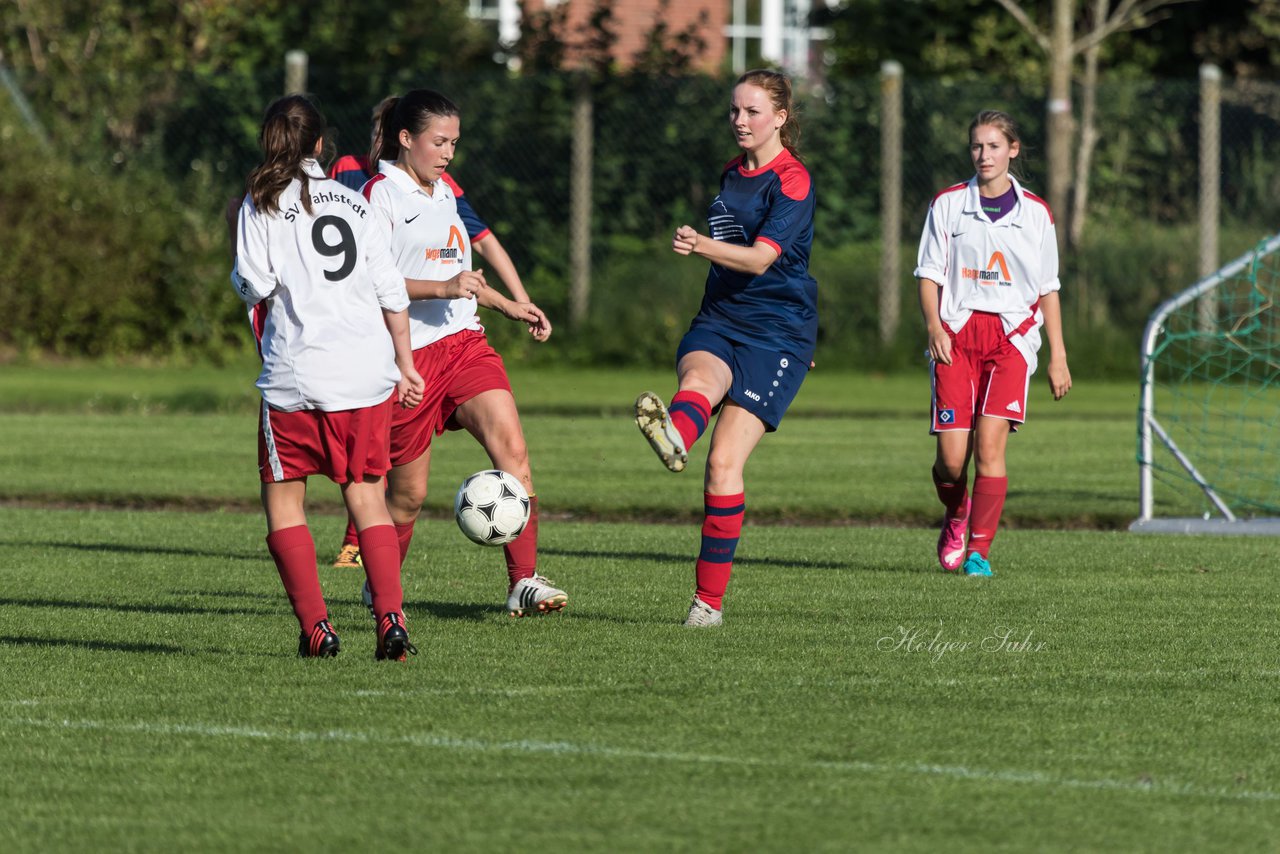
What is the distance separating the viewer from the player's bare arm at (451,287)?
6828 mm

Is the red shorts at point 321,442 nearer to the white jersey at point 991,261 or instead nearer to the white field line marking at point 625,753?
the white field line marking at point 625,753

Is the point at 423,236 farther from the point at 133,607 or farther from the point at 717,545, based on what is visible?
the point at 133,607

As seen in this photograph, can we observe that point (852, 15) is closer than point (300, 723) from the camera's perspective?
No

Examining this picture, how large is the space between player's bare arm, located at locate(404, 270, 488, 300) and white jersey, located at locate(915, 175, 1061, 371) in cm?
262

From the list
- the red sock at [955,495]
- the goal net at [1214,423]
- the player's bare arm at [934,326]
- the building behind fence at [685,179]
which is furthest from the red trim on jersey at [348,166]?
the building behind fence at [685,179]

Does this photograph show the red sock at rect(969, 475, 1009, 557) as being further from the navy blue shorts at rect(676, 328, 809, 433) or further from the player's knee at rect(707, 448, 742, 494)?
the player's knee at rect(707, 448, 742, 494)

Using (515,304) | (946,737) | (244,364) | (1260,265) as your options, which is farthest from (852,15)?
(946,737)

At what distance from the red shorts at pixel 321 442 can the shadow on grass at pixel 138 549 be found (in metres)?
3.11

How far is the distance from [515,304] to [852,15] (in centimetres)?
2022

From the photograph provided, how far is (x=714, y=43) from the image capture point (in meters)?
32.7

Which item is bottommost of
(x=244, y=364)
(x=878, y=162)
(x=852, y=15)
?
(x=244, y=364)

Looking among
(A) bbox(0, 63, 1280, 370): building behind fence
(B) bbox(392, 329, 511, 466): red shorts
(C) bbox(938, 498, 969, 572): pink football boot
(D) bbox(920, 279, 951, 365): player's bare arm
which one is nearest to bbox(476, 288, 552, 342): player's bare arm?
(B) bbox(392, 329, 511, 466): red shorts

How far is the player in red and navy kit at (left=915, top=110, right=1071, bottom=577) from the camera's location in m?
8.97

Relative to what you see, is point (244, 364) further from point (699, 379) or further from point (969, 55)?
point (699, 379)
